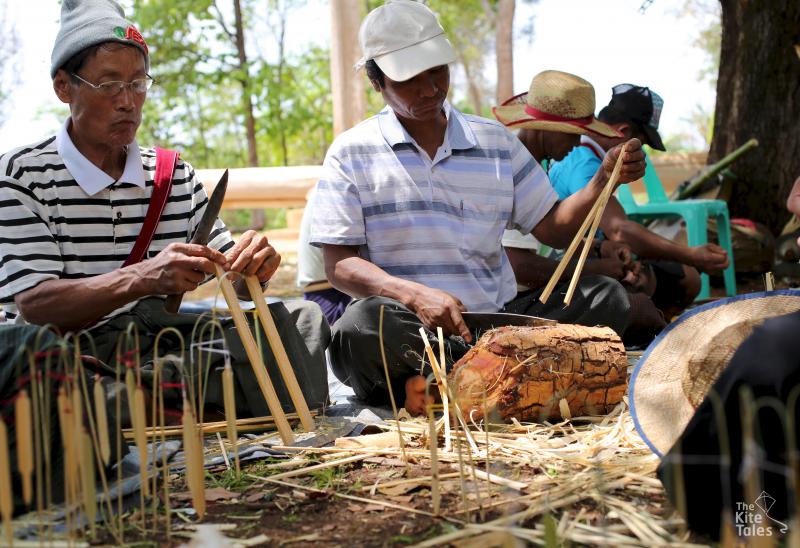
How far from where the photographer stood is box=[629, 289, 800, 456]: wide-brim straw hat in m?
2.16

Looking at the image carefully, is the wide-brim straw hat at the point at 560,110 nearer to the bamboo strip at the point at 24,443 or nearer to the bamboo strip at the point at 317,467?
the bamboo strip at the point at 317,467

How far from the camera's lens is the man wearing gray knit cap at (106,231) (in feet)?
8.95

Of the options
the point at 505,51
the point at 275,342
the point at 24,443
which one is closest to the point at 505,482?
the point at 275,342

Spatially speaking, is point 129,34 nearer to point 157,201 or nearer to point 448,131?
point 157,201

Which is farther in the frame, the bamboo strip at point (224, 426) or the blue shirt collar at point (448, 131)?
the blue shirt collar at point (448, 131)

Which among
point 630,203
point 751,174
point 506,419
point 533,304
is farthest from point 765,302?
point 751,174

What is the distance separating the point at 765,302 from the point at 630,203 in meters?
3.56

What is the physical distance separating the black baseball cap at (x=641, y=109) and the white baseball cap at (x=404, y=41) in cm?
165

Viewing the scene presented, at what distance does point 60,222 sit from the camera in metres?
2.92

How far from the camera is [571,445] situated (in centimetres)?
265

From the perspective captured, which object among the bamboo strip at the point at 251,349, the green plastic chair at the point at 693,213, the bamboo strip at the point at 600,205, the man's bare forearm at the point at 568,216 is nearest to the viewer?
the bamboo strip at the point at 251,349

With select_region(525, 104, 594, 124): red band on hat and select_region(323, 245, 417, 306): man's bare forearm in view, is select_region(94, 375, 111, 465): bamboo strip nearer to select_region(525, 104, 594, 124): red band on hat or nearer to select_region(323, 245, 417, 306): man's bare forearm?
select_region(323, 245, 417, 306): man's bare forearm

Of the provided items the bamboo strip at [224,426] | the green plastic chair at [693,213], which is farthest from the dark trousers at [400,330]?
the green plastic chair at [693,213]

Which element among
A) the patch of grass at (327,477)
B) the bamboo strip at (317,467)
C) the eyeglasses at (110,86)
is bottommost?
the patch of grass at (327,477)
